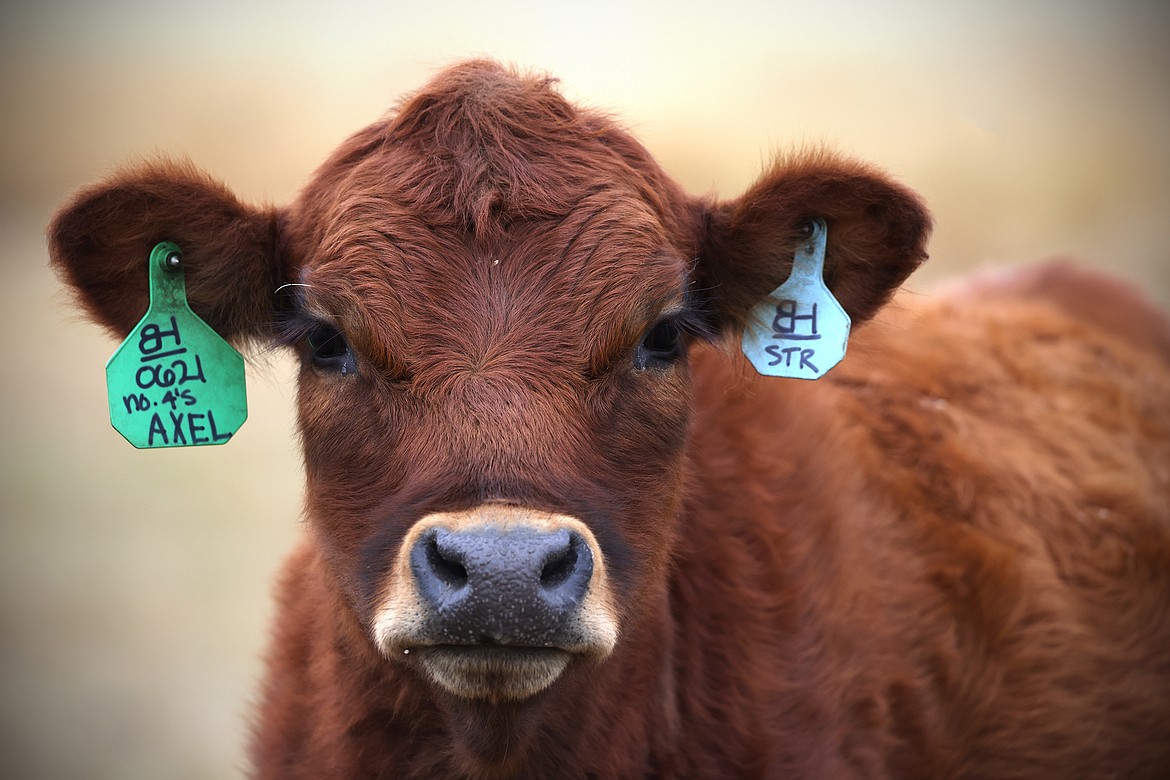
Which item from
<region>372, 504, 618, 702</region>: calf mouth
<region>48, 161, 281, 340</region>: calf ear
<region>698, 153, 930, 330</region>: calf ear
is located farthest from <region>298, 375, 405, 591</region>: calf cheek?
<region>698, 153, 930, 330</region>: calf ear

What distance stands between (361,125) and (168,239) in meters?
13.1

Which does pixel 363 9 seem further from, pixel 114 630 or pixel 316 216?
pixel 316 216

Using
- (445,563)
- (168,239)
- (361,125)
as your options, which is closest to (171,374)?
(168,239)

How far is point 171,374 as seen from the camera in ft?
12.1

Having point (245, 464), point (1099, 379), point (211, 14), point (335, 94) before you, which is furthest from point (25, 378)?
point (1099, 379)

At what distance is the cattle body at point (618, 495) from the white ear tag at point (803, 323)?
0.08 meters

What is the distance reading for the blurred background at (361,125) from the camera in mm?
10242

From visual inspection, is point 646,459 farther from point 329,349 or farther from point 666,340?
point 329,349

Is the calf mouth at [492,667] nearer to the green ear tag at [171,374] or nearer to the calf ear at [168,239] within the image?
the green ear tag at [171,374]

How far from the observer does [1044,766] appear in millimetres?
4887

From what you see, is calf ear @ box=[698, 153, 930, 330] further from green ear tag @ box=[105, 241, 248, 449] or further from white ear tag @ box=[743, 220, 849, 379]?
green ear tag @ box=[105, 241, 248, 449]

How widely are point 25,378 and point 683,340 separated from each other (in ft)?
37.1

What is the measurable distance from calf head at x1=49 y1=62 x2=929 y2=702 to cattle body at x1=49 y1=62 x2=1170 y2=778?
0.04ft

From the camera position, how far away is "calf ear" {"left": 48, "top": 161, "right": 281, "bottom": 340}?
348cm
